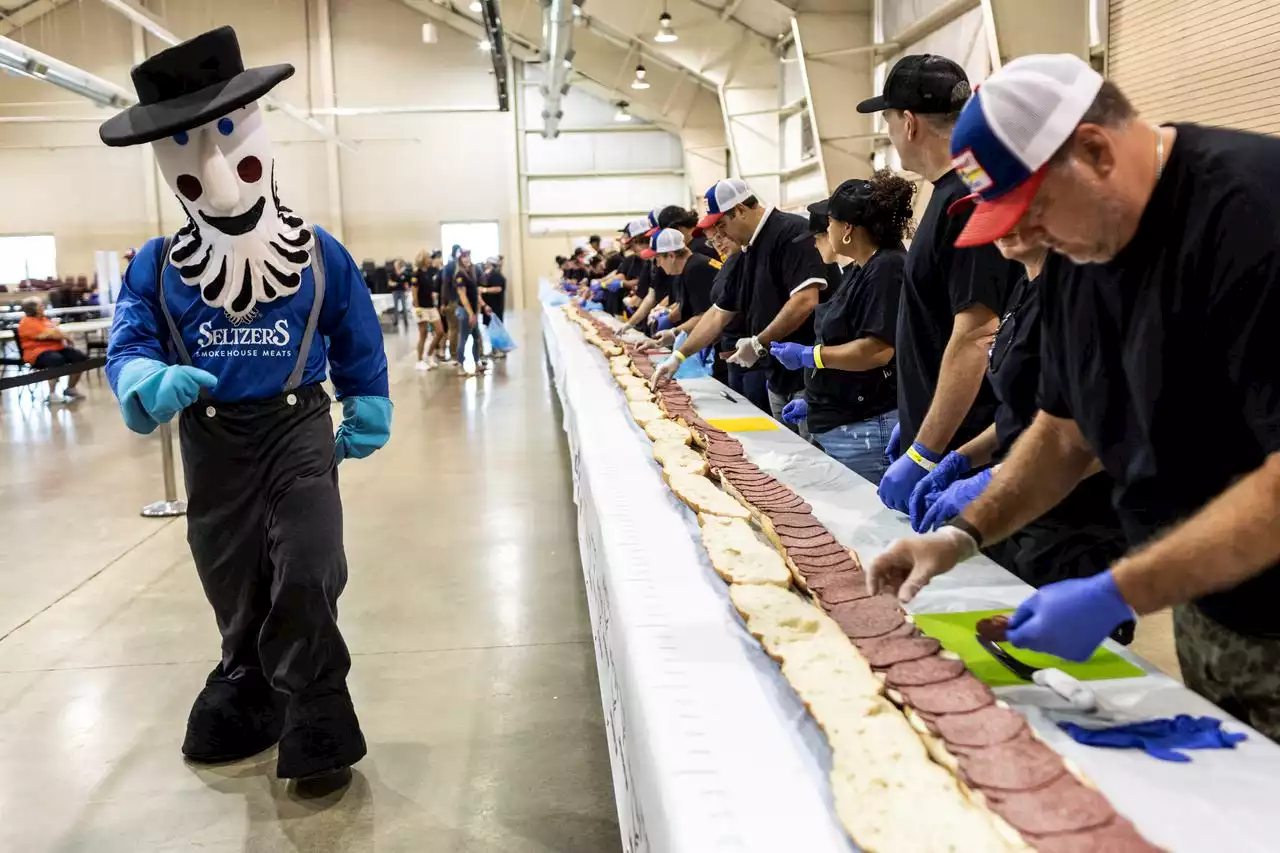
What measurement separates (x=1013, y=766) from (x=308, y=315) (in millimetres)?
1926

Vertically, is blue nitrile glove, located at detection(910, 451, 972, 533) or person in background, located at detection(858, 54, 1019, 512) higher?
person in background, located at detection(858, 54, 1019, 512)

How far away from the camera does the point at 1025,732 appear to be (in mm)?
1203

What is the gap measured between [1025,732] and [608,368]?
402cm

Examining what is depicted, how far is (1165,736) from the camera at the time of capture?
4.05ft

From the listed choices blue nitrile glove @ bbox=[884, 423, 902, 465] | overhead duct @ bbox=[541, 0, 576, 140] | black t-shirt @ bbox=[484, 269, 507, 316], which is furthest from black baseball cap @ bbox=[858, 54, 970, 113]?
black t-shirt @ bbox=[484, 269, 507, 316]

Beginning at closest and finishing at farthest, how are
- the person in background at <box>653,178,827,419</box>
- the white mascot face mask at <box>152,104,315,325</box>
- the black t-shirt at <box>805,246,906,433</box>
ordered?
the white mascot face mask at <box>152,104,315,325</box>, the black t-shirt at <box>805,246,906,433</box>, the person in background at <box>653,178,827,419</box>

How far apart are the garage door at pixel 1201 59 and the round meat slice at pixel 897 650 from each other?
437 centimetres

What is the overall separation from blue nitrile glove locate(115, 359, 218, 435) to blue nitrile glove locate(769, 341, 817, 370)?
6.00 ft

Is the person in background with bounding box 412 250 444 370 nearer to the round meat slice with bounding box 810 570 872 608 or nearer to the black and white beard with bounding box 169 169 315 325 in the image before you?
the black and white beard with bounding box 169 169 315 325

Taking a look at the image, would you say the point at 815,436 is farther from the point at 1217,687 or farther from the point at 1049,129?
the point at 1049,129

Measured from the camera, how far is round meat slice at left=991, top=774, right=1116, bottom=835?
3.36 feet

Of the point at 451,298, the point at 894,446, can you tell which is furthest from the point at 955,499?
the point at 451,298

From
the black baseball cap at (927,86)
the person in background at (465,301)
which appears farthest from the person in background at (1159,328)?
the person in background at (465,301)

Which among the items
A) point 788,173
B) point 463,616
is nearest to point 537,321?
point 788,173
